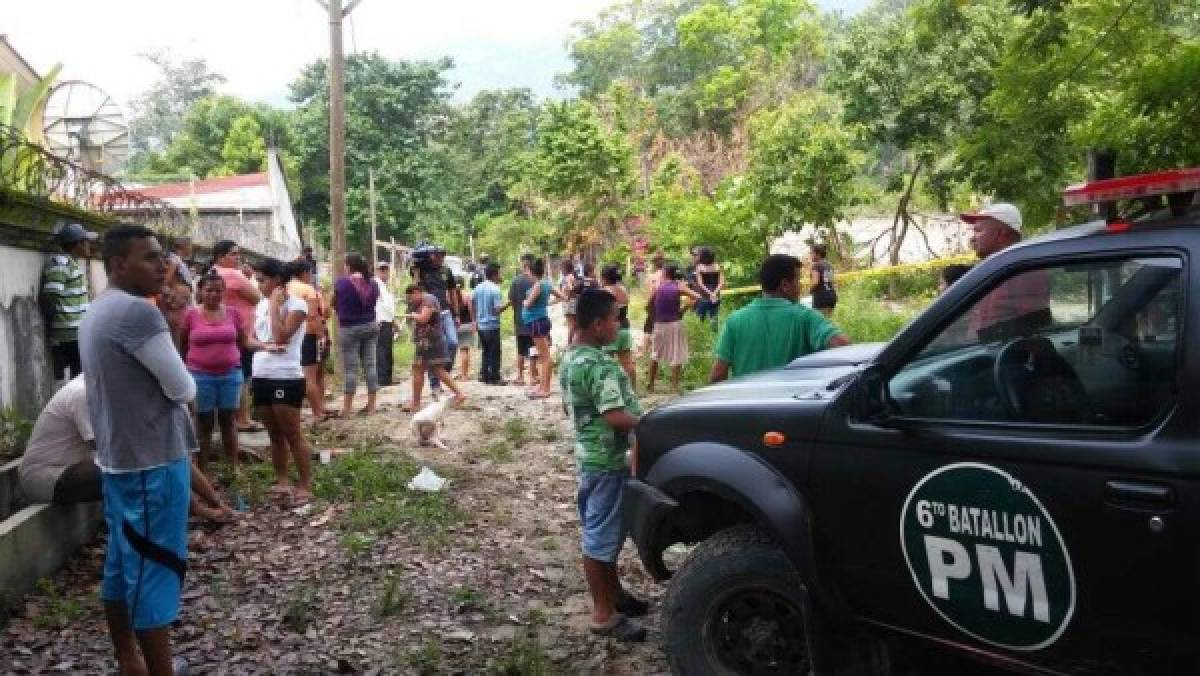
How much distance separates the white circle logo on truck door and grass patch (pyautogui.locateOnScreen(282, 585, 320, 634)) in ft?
10.4

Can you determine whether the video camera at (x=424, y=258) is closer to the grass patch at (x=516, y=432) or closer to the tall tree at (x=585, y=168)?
the grass patch at (x=516, y=432)

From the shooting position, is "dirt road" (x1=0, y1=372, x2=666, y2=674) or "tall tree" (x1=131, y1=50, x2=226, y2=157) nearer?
"dirt road" (x1=0, y1=372, x2=666, y2=674)

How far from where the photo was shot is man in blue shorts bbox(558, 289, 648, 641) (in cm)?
418

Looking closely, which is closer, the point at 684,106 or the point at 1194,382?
the point at 1194,382

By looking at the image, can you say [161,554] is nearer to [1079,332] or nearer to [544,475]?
[1079,332]

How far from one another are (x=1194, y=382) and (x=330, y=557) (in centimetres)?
475

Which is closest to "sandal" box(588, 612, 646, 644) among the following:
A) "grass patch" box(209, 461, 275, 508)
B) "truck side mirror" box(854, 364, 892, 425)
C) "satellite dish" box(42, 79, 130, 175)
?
"truck side mirror" box(854, 364, 892, 425)

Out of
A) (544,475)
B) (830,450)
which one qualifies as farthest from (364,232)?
(830,450)

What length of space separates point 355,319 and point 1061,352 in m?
7.68

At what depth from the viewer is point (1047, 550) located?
2.52m

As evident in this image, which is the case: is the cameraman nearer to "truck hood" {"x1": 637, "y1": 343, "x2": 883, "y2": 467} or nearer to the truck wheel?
"truck hood" {"x1": 637, "y1": 343, "x2": 883, "y2": 467}

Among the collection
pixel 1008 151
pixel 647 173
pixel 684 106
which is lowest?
pixel 1008 151

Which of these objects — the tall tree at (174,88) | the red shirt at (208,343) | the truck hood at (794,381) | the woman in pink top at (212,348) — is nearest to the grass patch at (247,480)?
the woman in pink top at (212,348)

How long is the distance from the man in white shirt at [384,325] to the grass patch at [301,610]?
6716mm
